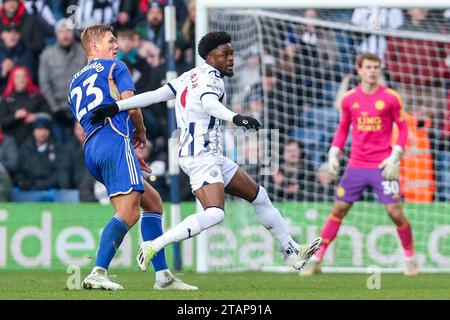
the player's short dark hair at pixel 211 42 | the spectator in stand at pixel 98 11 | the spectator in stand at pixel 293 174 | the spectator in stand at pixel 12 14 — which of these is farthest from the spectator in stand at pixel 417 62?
the player's short dark hair at pixel 211 42

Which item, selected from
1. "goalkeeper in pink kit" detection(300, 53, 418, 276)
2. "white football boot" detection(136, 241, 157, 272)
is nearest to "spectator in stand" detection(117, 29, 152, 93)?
"goalkeeper in pink kit" detection(300, 53, 418, 276)

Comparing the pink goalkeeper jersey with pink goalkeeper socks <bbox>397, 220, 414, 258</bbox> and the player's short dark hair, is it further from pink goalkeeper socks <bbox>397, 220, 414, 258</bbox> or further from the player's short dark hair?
the player's short dark hair

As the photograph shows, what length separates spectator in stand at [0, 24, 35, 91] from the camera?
637 inches

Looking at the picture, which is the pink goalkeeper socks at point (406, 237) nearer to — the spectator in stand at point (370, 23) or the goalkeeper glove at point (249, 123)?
the spectator in stand at point (370, 23)

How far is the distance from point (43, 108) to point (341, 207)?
16.4 ft

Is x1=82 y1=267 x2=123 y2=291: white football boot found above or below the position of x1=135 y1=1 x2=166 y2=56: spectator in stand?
below

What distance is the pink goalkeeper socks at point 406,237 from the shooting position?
41.9ft

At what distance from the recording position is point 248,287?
10320 millimetres

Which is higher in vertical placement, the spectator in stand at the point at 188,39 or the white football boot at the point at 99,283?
the spectator in stand at the point at 188,39

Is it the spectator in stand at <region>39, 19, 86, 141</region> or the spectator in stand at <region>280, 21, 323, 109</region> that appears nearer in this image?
the spectator in stand at <region>280, 21, 323, 109</region>

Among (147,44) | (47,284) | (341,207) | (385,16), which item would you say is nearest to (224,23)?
(147,44)

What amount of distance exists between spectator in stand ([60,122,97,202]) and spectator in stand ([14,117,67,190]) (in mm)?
75

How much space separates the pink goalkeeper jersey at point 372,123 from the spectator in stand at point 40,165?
14.0 ft

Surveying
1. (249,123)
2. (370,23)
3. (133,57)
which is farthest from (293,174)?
(249,123)
